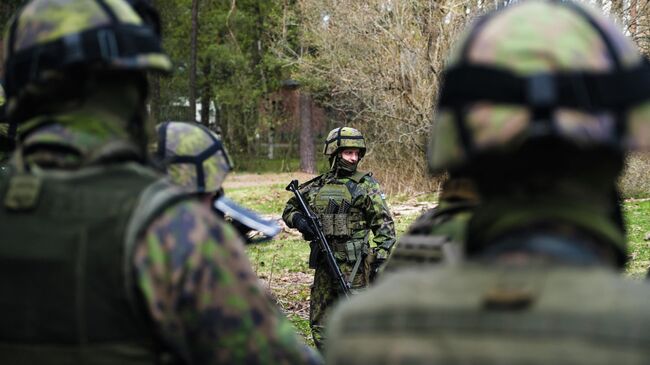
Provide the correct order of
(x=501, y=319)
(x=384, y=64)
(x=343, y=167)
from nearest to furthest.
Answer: (x=501, y=319) < (x=343, y=167) < (x=384, y=64)

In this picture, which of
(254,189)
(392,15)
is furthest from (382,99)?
(254,189)

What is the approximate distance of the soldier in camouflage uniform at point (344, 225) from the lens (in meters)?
8.23

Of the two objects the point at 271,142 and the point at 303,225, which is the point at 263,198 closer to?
the point at 303,225

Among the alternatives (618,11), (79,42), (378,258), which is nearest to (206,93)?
(618,11)

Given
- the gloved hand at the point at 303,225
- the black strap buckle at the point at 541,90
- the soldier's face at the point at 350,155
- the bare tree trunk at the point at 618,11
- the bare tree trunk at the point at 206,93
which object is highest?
the bare tree trunk at the point at 618,11

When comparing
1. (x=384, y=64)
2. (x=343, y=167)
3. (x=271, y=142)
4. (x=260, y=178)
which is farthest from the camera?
(x=271, y=142)

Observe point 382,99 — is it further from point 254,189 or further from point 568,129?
point 568,129

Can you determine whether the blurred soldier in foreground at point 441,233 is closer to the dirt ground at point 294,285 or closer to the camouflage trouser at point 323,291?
the camouflage trouser at point 323,291

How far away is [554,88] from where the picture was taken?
63.0 inches

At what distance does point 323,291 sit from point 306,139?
25.2 m

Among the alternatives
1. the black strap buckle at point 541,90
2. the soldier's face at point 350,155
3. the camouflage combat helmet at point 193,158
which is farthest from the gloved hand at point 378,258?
the black strap buckle at point 541,90

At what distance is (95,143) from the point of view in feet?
6.91

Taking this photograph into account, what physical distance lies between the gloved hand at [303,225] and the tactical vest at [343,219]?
120mm

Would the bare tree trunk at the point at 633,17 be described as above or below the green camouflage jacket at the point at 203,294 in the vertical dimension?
above
